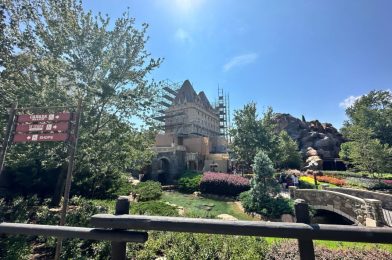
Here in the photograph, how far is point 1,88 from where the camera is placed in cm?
873

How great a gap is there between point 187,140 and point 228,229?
42393 millimetres

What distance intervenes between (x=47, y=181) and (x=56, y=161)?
280 inches

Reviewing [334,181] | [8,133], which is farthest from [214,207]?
[334,181]

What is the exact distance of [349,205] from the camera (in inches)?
557

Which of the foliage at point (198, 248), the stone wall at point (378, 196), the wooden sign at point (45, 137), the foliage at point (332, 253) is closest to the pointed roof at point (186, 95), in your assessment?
the stone wall at point (378, 196)

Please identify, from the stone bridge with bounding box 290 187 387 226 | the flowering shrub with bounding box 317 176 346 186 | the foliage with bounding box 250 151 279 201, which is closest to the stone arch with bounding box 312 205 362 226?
the stone bridge with bounding box 290 187 387 226

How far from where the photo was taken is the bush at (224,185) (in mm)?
23062

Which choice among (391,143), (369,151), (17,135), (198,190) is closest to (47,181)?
(17,135)

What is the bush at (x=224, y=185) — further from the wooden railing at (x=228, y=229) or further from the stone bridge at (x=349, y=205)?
the wooden railing at (x=228, y=229)

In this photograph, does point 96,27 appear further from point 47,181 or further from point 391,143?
point 391,143

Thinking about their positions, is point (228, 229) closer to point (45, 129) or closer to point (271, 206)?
point (45, 129)

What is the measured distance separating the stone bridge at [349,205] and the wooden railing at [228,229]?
1288 centimetres

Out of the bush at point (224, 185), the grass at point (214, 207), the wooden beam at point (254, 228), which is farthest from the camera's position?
the bush at point (224, 185)

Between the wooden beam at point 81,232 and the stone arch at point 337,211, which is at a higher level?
the wooden beam at point 81,232
